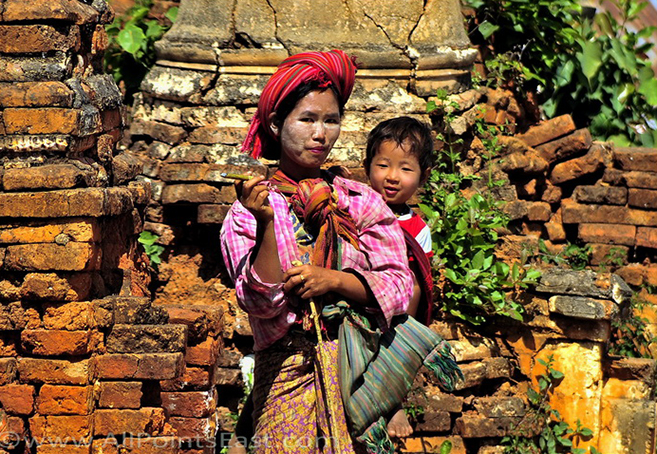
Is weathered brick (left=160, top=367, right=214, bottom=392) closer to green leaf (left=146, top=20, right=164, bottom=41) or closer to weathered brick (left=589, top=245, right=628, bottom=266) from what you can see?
green leaf (left=146, top=20, right=164, bottom=41)

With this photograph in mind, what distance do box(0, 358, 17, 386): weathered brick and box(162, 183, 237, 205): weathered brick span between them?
171cm

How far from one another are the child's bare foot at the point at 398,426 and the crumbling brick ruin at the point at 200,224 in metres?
0.86

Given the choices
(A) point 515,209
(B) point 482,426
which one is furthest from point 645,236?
(B) point 482,426

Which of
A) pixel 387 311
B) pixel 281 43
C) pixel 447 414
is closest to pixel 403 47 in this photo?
pixel 281 43

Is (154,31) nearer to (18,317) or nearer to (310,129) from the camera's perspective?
(18,317)

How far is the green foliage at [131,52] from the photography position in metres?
6.04

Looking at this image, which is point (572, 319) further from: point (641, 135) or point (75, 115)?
point (75, 115)

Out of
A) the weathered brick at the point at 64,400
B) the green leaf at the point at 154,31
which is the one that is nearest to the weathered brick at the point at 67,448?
the weathered brick at the point at 64,400

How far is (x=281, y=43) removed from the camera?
5.72 m

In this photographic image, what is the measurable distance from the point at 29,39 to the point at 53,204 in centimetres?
67

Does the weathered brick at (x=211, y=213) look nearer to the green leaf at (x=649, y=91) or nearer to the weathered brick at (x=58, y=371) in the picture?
the weathered brick at (x=58, y=371)

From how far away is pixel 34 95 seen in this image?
3.80 metres

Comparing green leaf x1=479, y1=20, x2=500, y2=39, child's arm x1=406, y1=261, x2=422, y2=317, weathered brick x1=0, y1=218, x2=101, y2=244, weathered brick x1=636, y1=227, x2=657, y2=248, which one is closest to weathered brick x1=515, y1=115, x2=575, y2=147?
green leaf x1=479, y1=20, x2=500, y2=39

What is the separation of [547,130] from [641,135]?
1.17 metres
